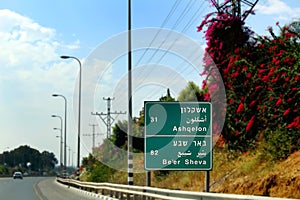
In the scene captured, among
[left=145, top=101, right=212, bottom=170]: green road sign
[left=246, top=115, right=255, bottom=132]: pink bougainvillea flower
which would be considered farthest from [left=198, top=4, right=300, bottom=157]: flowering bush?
[left=145, top=101, right=212, bottom=170]: green road sign

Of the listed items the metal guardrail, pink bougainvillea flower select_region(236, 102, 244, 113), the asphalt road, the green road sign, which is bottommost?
the asphalt road

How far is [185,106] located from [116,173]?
31.1 metres

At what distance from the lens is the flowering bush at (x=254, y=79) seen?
24953mm

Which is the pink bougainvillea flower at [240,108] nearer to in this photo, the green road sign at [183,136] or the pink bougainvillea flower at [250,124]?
the pink bougainvillea flower at [250,124]

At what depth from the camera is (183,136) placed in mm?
24219

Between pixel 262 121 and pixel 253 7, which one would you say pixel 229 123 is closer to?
pixel 262 121

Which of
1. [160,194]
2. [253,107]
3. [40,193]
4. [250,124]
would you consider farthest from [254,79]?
[40,193]

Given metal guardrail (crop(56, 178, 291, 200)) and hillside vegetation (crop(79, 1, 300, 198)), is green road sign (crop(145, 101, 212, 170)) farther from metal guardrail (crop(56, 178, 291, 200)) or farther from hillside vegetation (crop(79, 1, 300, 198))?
hillside vegetation (crop(79, 1, 300, 198))

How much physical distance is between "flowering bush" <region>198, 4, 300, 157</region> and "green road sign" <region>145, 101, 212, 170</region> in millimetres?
3194

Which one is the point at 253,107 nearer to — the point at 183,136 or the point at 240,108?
the point at 240,108

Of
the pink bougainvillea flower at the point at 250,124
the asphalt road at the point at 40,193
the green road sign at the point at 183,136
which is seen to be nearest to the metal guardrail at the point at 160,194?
the green road sign at the point at 183,136

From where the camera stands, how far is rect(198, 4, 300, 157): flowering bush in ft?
81.9

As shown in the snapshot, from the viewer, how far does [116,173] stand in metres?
54.5

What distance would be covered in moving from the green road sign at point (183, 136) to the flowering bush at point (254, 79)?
319 centimetres
